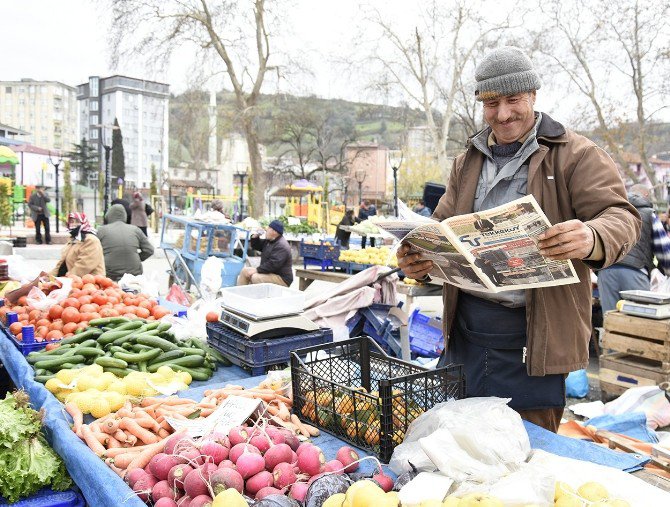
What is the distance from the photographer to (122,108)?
10538 cm

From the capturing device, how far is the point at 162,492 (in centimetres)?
202

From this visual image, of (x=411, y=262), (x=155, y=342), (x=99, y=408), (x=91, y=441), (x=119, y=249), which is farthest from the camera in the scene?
(x=119, y=249)

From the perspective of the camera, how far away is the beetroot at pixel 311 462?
209 cm

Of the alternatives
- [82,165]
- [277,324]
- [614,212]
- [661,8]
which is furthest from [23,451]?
[82,165]

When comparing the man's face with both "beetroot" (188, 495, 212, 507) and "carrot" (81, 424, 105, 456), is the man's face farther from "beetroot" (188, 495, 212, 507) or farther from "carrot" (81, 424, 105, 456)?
"carrot" (81, 424, 105, 456)

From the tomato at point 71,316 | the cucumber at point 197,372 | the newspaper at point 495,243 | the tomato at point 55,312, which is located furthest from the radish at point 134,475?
the tomato at point 55,312

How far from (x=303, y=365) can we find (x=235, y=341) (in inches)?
52.2

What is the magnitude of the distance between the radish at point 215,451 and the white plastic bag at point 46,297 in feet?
11.3

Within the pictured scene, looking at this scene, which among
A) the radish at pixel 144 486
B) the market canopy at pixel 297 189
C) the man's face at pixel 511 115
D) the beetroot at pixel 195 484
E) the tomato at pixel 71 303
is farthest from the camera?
the market canopy at pixel 297 189

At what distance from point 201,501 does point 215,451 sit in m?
0.25

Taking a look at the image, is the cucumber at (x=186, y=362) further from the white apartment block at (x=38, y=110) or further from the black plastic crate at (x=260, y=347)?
the white apartment block at (x=38, y=110)

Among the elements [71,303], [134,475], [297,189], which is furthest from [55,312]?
[297,189]

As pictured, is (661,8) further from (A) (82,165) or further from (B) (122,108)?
(B) (122,108)

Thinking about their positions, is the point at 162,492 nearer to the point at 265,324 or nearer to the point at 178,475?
the point at 178,475
